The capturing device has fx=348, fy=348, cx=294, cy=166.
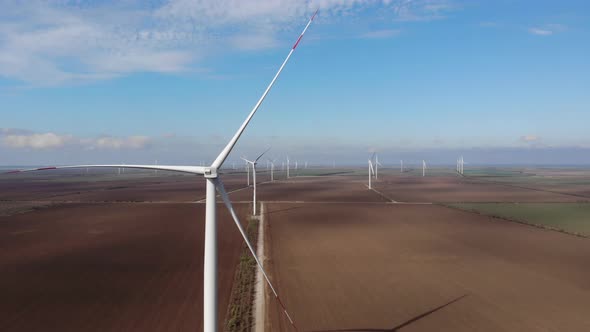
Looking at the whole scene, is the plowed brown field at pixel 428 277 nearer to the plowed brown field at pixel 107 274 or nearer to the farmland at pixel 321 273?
the farmland at pixel 321 273

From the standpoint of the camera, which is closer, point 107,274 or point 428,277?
point 428,277

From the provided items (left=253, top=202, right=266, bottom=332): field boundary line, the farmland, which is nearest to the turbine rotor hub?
(left=253, top=202, right=266, bottom=332): field boundary line

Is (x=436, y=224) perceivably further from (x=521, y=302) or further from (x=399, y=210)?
(x=521, y=302)

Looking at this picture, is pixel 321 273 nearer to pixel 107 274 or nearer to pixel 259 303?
pixel 259 303

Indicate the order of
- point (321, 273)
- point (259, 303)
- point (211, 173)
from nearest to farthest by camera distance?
point (211, 173), point (259, 303), point (321, 273)

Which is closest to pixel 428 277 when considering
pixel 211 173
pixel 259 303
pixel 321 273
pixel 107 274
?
pixel 321 273

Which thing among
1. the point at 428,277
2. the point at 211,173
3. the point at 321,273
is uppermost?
the point at 211,173

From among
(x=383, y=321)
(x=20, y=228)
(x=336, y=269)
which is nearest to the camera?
(x=383, y=321)

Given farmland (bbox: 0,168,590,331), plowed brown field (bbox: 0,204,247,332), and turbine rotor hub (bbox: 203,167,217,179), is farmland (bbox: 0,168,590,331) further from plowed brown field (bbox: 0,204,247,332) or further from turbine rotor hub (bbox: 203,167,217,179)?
turbine rotor hub (bbox: 203,167,217,179)

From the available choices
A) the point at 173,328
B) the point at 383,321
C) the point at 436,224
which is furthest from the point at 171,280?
the point at 436,224

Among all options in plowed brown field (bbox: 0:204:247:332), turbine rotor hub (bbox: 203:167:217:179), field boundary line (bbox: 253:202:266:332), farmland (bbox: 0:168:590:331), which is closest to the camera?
turbine rotor hub (bbox: 203:167:217:179)

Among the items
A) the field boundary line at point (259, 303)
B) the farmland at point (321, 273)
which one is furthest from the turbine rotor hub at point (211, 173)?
the farmland at point (321, 273)
